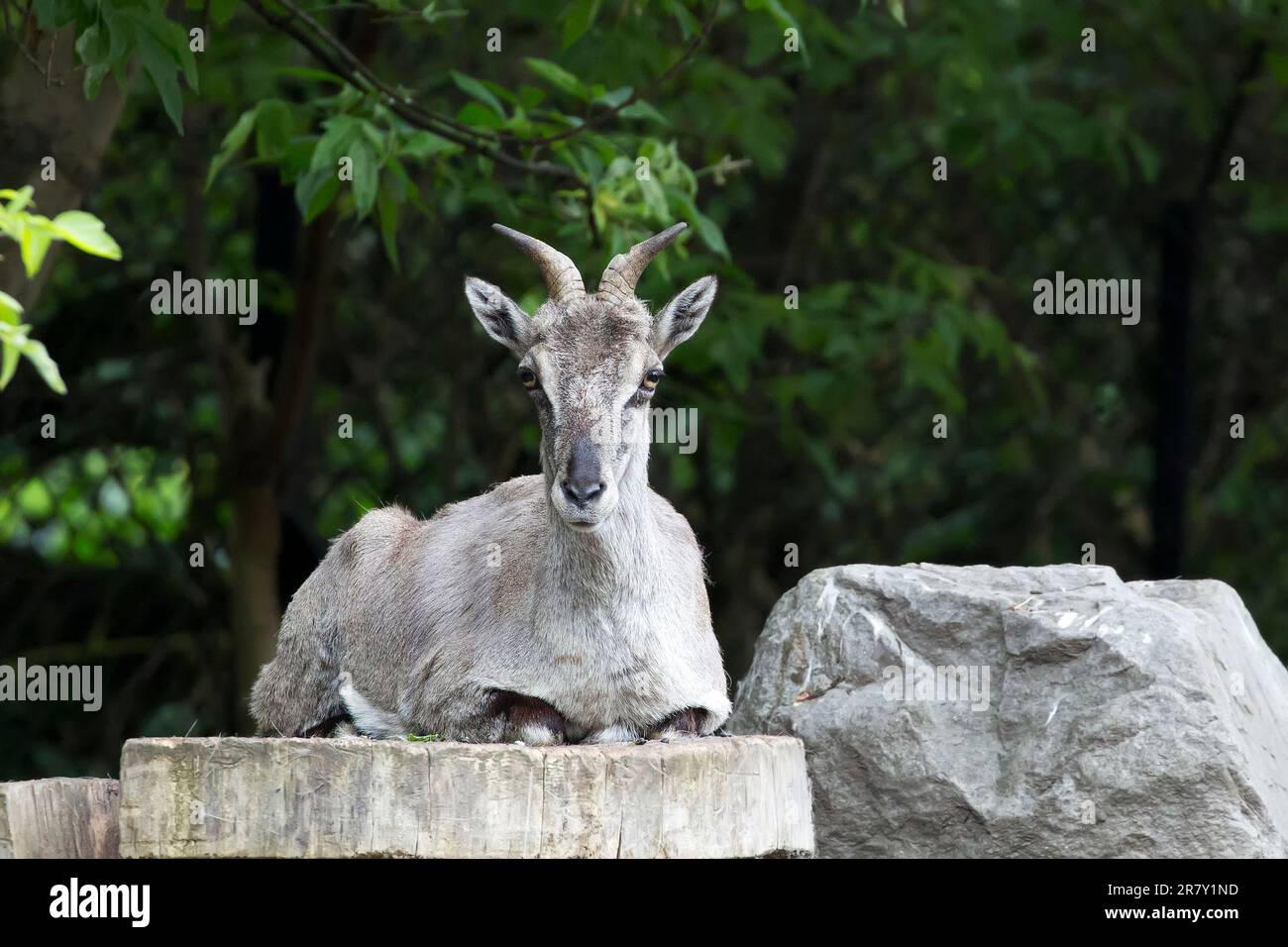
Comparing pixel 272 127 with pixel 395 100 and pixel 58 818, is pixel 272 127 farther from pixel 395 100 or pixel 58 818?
pixel 58 818

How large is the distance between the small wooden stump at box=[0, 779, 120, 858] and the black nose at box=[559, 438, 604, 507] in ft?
7.81

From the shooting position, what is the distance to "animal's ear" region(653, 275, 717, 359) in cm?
902

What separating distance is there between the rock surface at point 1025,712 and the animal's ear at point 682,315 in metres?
1.46

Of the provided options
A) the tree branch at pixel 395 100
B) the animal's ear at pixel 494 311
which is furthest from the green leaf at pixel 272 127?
the animal's ear at pixel 494 311

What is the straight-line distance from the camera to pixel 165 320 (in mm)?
16688

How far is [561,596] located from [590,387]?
105 cm

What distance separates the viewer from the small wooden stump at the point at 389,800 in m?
6.73

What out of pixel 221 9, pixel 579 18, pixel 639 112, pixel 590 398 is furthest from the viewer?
pixel 639 112

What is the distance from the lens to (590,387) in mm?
8375

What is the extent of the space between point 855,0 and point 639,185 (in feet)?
23.2

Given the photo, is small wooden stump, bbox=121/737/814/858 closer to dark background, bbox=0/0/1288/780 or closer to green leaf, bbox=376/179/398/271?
green leaf, bbox=376/179/398/271

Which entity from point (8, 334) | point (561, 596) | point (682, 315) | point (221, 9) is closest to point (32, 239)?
point (8, 334)

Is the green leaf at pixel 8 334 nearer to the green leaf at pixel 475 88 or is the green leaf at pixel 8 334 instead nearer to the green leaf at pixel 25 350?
the green leaf at pixel 25 350

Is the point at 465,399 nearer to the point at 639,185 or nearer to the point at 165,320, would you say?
the point at 165,320
